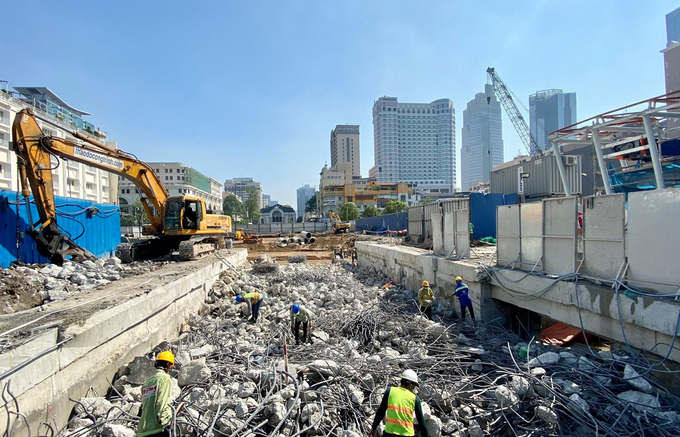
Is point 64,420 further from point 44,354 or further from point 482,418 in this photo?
point 482,418

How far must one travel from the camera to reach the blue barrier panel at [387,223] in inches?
1228

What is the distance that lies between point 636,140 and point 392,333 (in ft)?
24.9

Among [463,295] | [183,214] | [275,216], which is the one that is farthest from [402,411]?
[275,216]

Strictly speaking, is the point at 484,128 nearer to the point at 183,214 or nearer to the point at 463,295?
the point at 183,214

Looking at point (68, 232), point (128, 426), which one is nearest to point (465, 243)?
point (128, 426)

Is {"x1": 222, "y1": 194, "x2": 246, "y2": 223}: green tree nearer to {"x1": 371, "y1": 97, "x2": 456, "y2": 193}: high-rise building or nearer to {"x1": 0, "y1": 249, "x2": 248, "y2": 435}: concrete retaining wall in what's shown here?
{"x1": 0, "y1": 249, "x2": 248, "y2": 435}: concrete retaining wall

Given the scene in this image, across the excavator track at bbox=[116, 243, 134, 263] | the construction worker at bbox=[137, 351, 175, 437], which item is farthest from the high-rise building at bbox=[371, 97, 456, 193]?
the construction worker at bbox=[137, 351, 175, 437]

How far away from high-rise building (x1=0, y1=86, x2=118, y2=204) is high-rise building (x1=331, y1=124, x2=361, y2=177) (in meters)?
110

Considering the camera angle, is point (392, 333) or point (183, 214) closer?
point (392, 333)

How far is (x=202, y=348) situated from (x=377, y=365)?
3368 millimetres

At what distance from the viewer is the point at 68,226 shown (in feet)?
40.5

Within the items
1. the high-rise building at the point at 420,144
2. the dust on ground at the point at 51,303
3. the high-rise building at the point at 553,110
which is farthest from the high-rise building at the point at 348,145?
the dust on ground at the point at 51,303

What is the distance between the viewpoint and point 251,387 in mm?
4883

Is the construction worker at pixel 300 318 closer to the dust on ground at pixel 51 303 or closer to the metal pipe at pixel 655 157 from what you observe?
the dust on ground at pixel 51 303
